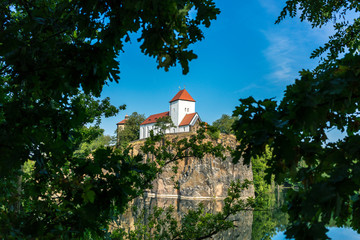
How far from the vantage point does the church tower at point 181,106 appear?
220 feet

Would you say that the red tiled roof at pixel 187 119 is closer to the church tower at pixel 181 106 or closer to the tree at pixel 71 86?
the church tower at pixel 181 106

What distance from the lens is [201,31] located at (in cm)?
226

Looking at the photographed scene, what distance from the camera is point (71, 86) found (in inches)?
78.5

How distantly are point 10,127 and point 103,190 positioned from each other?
0.70m

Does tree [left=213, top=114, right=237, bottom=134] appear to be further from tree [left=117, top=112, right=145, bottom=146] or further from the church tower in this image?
tree [left=117, top=112, right=145, bottom=146]

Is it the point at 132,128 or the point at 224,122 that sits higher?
the point at 224,122

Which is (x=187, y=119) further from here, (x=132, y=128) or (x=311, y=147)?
(x=311, y=147)

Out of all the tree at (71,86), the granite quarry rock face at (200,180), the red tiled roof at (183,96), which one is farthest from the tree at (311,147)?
the red tiled roof at (183,96)

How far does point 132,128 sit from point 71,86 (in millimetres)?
66739

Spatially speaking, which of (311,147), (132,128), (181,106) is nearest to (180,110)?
(181,106)

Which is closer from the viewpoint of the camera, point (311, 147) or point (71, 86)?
point (311, 147)

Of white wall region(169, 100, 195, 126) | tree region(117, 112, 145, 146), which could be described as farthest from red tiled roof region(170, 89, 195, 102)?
tree region(117, 112, 145, 146)

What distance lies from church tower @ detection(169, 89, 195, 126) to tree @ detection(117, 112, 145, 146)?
7.71m

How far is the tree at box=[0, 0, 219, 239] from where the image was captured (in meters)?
1.68
